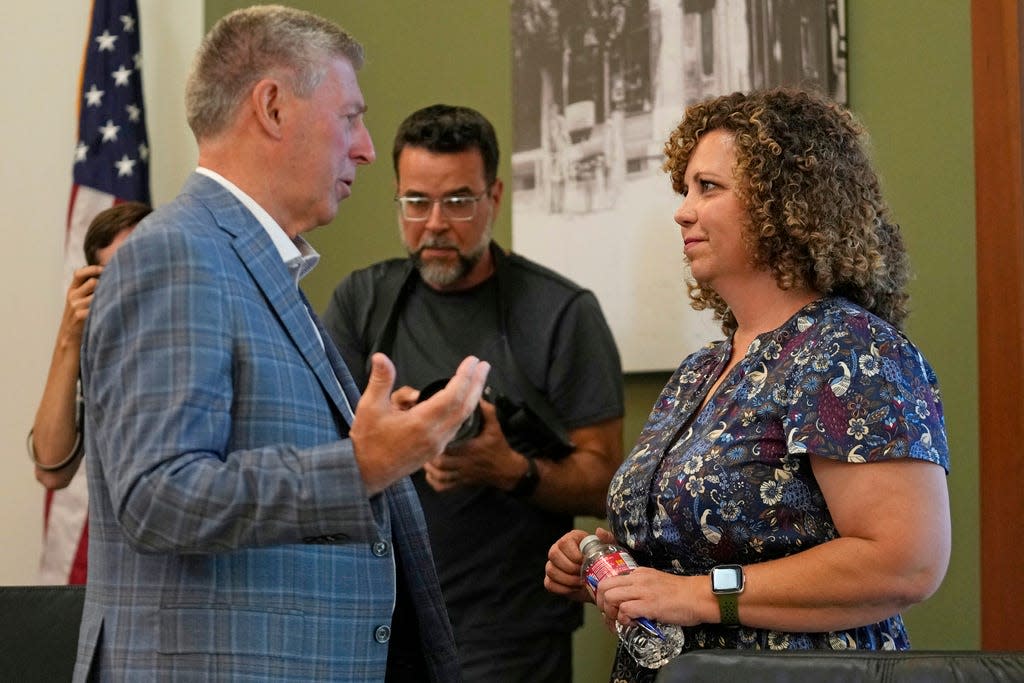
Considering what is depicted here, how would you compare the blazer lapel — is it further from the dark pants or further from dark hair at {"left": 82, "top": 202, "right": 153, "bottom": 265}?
dark hair at {"left": 82, "top": 202, "right": 153, "bottom": 265}

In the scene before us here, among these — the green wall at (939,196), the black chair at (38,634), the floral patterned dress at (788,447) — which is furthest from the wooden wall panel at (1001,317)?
the black chair at (38,634)

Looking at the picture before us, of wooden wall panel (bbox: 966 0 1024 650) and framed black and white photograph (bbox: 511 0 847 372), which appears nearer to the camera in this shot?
wooden wall panel (bbox: 966 0 1024 650)

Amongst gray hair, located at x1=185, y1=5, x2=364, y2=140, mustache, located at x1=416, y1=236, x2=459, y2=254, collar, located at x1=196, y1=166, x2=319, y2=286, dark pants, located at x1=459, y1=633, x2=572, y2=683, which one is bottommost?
dark pants, located at x1=459, y1=633, x2=572, y2=683

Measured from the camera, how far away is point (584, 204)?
338 cm

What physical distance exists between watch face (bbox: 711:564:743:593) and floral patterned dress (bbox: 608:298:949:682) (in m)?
0.05

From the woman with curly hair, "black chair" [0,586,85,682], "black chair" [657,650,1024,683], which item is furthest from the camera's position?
"black chair" [0,586,85,682]

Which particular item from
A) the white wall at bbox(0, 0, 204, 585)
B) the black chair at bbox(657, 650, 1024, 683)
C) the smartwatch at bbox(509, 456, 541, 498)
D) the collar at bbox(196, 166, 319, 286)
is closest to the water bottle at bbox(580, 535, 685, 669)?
the black chair at bbox(657, 650, 1024, 683)

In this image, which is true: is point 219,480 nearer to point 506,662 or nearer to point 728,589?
point 728,589

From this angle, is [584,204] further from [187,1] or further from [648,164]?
[187,1]

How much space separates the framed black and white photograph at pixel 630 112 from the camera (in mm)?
2969

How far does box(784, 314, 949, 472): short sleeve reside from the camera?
177 cm

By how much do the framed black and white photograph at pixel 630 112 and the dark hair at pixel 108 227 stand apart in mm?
1013

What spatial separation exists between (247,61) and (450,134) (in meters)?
1.09

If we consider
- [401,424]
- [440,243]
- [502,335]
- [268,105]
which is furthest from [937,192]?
[401,424]
